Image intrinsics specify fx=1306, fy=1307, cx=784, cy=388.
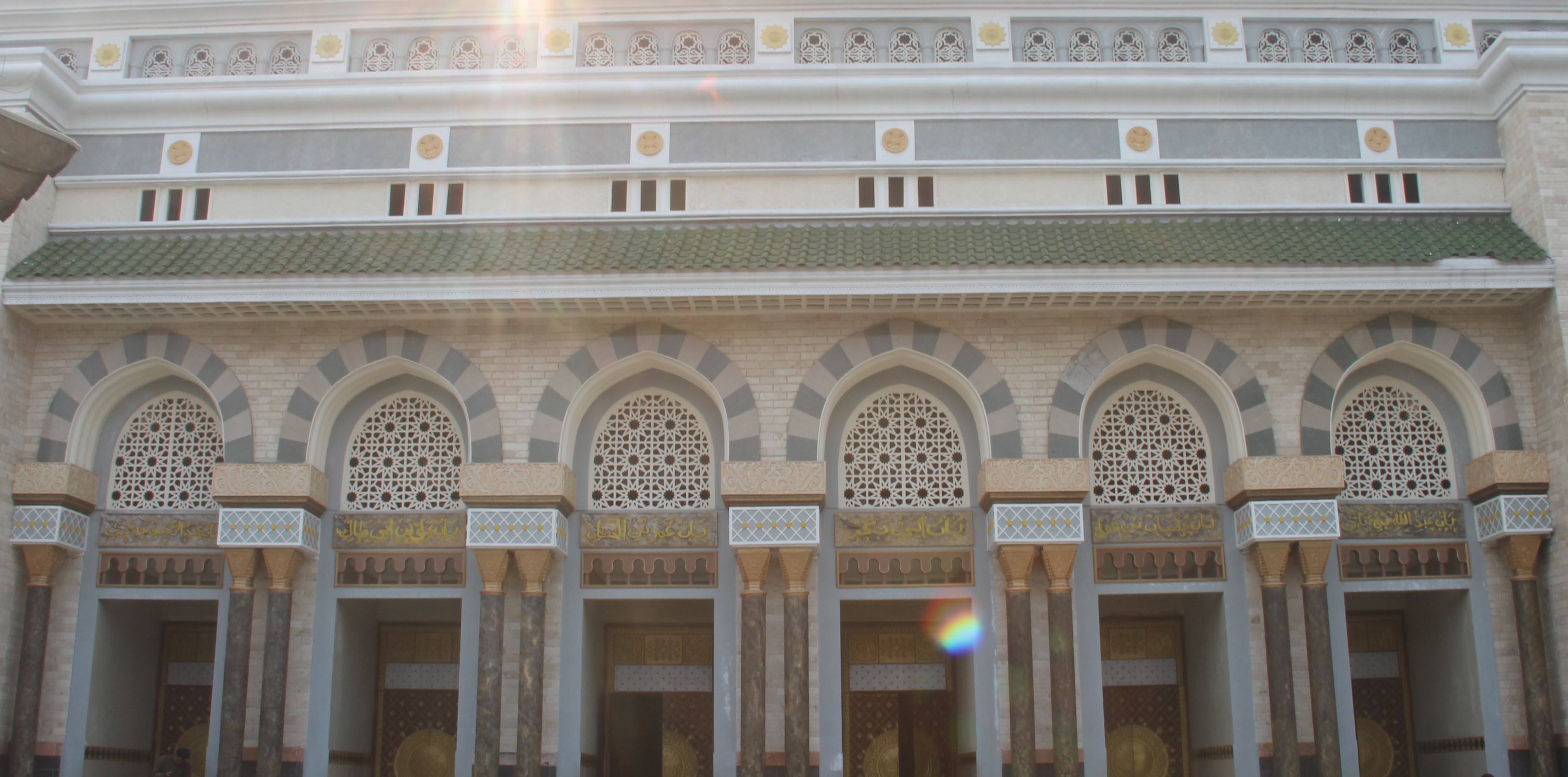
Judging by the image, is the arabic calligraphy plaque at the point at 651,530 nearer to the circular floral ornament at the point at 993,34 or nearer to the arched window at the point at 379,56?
the arched window at the point at 379,56

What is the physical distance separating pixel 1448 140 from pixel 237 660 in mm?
12999

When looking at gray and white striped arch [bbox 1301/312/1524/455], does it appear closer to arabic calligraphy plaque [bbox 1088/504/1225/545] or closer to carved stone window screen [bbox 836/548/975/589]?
arabic calligraphy plaque [bbox 1088/504/1225/545]

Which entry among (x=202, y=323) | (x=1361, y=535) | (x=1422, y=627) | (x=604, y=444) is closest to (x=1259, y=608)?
(x=1361, y=535)

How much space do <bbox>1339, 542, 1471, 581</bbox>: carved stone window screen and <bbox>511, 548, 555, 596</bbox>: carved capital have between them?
294 inches

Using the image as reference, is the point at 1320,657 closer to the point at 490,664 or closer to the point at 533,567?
the point at 533,567

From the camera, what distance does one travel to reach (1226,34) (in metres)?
14.1

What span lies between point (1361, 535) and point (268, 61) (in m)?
12.4

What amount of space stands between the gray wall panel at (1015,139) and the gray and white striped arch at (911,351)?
209cm

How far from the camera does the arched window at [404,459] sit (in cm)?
1294

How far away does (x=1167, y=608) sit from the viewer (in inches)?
536

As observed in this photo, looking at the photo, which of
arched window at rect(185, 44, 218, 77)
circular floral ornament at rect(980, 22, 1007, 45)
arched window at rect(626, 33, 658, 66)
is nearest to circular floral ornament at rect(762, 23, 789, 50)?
A: arched window at rect(626, 33, 658, 66)

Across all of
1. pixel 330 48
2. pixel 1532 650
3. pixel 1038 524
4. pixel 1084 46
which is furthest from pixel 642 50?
pixel 1532 650

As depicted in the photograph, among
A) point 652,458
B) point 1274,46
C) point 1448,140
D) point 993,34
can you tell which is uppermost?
point 993,34

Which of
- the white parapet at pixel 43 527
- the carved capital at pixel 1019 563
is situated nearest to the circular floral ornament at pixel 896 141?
the carved capital at pixel 1019 563
